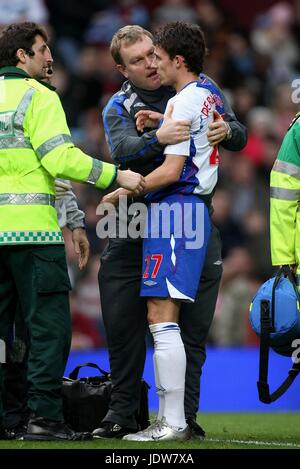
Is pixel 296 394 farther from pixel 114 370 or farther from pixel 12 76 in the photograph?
pixel 12 76

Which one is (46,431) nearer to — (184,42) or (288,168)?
(288,168)

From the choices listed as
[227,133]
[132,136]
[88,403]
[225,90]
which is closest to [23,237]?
[132,136]

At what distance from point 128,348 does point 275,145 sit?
7179mm

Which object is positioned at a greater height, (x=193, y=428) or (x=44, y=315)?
(x=44, y=315)

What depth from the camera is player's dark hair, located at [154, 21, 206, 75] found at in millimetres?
6074

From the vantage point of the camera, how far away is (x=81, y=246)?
662 cm

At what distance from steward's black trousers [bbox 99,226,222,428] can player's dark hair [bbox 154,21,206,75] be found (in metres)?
0.98

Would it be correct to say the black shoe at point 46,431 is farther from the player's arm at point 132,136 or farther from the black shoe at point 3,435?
the player's arm at point 132,136

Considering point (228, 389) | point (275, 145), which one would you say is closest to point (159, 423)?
point (228, 389)

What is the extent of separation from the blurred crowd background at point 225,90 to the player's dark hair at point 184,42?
5.53m

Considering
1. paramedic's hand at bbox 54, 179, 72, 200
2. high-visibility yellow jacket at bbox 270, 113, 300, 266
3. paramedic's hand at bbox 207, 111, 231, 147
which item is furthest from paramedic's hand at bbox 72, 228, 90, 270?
high-visibility yellow jacket at bbox 270, 113, 300, 266

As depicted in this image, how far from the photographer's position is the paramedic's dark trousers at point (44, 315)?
5.74 m

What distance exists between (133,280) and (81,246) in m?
0.37

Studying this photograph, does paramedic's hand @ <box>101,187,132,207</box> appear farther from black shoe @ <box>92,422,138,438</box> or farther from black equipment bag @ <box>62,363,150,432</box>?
black shoe @ <box>92,422,138,438</box>
